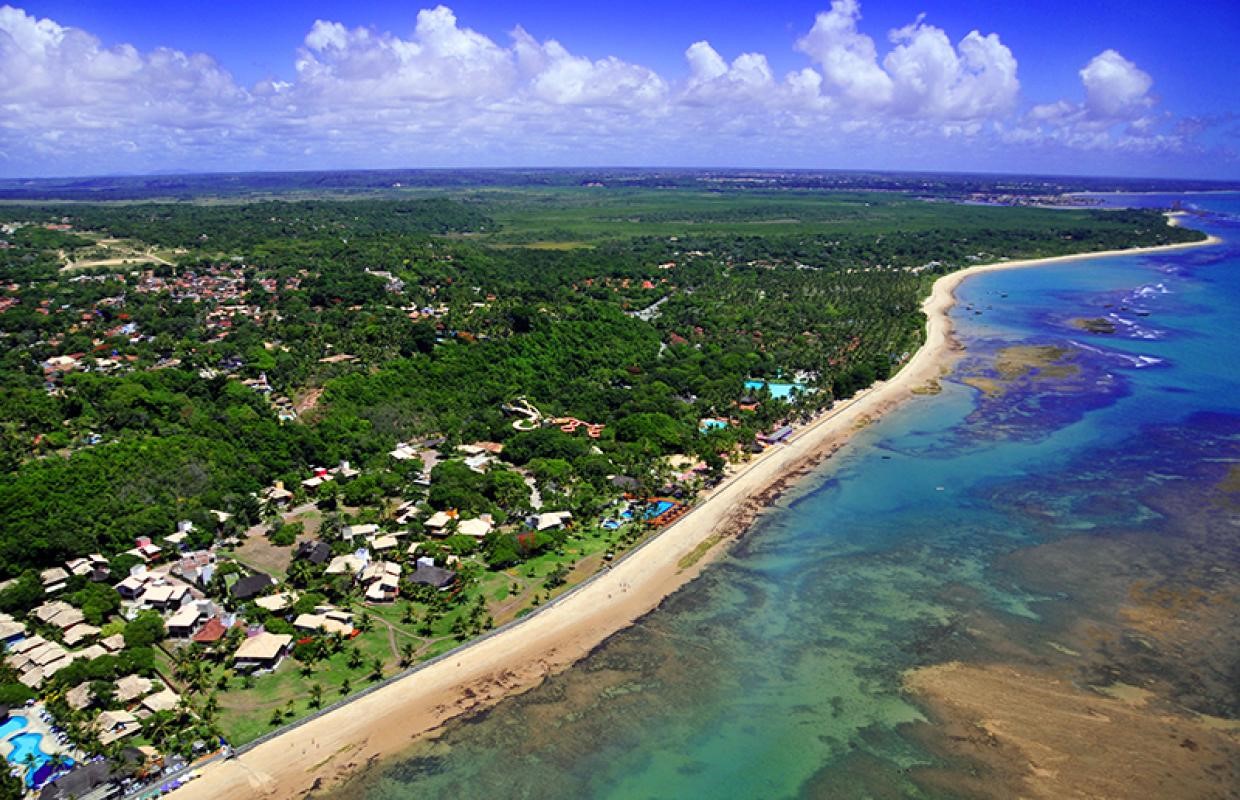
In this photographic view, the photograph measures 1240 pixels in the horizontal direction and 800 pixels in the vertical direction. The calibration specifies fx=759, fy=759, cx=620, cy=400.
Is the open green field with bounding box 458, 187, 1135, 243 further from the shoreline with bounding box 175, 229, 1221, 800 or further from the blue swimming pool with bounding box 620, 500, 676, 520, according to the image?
the shoreline with bounding box 175, 229, 1221, 800

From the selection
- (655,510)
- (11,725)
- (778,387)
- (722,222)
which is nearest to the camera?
(11,725)

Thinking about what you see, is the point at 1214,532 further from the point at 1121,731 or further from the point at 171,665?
the point at 171,665

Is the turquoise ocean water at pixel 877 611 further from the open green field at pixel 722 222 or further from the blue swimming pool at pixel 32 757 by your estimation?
the open green field at pixel 722 222

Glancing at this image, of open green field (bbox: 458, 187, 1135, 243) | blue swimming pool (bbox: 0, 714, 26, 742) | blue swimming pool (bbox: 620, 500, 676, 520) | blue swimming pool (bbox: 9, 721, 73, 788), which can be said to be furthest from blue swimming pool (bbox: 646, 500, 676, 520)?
open green field (bbox: 458, 187, 1135, 243)

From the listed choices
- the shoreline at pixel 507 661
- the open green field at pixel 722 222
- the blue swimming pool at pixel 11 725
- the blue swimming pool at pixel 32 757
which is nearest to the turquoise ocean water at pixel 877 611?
the shoreline at pixel 507 661

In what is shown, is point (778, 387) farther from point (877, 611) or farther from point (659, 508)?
point (877, 611)

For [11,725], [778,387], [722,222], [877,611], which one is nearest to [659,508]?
[877,611]
